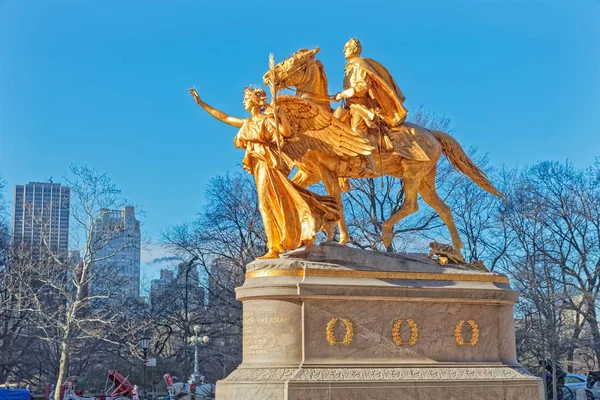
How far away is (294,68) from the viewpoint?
12.8m

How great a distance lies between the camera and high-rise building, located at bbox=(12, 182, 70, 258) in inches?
1248

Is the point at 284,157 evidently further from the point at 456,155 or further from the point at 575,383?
the point at 575,383

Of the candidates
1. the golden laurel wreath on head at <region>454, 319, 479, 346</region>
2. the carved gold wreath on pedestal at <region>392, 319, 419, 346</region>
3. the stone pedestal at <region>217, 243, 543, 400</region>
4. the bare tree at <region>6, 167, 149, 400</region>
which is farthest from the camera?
the bare tree at <region>6, 167, 149, 400</region>

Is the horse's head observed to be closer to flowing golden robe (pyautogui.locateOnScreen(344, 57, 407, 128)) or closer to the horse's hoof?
flowing golden robe (pyautogui.locateOnScreen(344, 57, 407, 128))

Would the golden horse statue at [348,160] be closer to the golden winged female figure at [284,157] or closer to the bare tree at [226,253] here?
the golden winged female figure at [284,157]

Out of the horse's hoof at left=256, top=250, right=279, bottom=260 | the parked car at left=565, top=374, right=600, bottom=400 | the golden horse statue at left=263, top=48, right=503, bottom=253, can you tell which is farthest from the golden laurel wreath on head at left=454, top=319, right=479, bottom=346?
the parked car at left=565, top=374, right=600, bottom=400

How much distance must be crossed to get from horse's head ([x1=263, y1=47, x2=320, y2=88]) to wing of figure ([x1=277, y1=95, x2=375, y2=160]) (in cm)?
55

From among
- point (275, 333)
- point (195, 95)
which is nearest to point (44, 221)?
point (195, 95)

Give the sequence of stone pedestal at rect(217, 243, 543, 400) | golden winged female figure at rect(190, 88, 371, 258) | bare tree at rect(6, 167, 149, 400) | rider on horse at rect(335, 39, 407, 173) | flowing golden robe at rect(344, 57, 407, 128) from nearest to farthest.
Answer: stone pedestal at rect(217, 243, 543, 400) → golden winged female figure at rect(190, 88, 371, 258) → rider on horse at rect(335, 39, 407, 173) → flowing golden robe at rect(344, 57, 407, 128) → bare tree at rect(6, 167, 149, 400)

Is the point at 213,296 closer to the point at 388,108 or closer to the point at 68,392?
the point at 68,392

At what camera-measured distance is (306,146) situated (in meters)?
12.4

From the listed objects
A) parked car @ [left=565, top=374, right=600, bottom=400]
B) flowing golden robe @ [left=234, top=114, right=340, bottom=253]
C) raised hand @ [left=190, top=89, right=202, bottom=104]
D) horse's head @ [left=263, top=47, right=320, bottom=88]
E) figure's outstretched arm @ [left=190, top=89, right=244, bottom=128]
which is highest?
horse's head @ [left=263, top=47, right=320, bottom=88]

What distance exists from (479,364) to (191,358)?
33.0m

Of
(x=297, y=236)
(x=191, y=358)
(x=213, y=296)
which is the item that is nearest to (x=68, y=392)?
(x=213, y=296)
